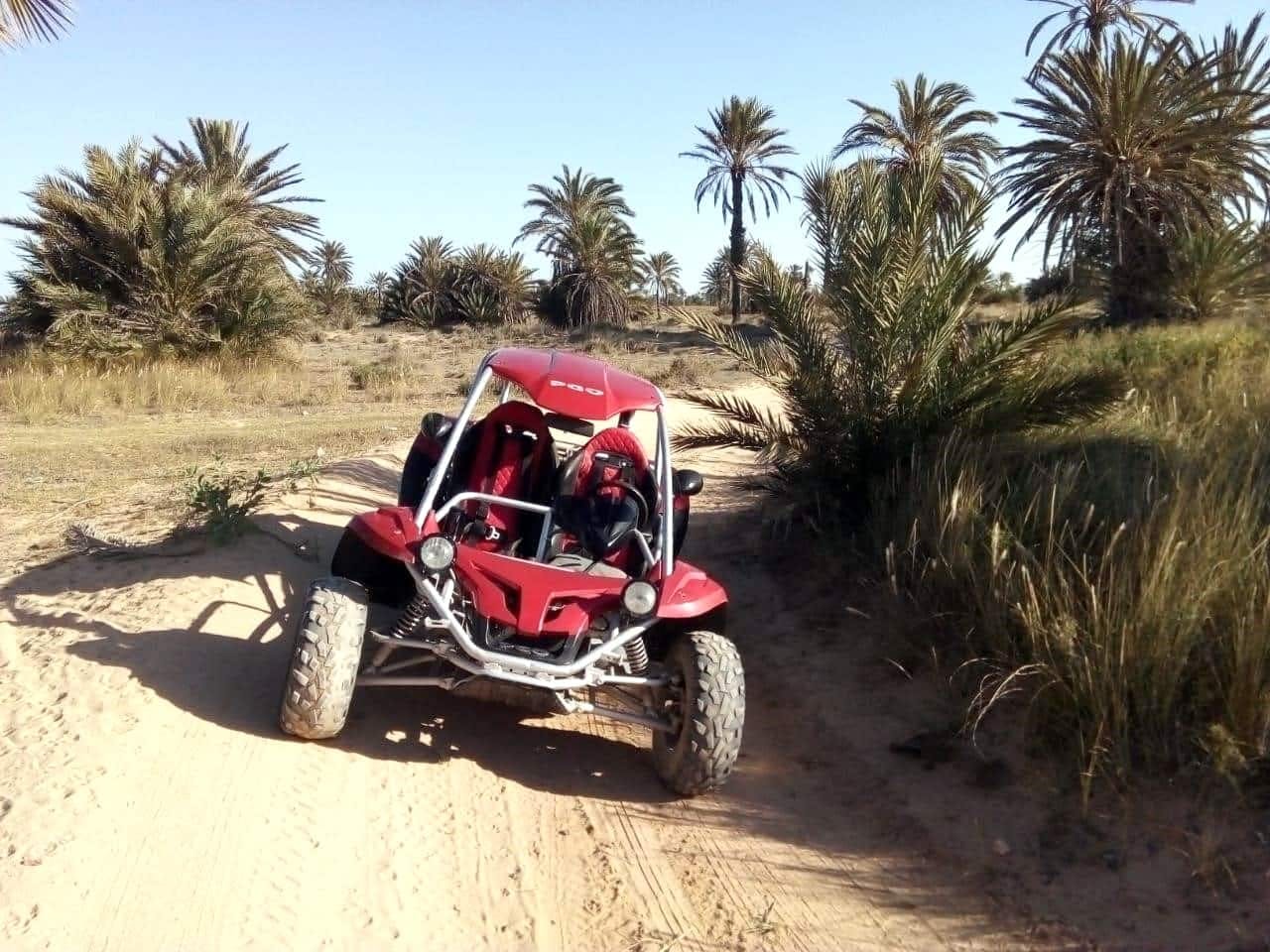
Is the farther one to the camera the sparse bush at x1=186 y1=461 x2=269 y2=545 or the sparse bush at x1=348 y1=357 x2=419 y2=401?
the sparse bush at x1=348 y1=357 x2=419 y2=401

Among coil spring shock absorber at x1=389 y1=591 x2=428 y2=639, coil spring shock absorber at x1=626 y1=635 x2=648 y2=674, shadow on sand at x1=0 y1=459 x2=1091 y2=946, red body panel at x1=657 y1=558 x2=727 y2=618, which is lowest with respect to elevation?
shadow on sand at x1=0 y1=459 x2=1091 y2=946

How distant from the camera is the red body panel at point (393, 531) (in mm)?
4898

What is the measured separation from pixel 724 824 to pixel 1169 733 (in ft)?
6.41

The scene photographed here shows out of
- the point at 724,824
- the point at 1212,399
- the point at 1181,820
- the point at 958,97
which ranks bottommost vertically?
the point at 724,824

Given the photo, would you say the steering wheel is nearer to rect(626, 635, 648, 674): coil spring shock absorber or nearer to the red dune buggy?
the red dune buggy

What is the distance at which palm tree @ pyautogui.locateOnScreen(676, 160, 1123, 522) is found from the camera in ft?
25.4

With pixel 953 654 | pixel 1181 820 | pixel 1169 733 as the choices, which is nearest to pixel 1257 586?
pixel 1169 733

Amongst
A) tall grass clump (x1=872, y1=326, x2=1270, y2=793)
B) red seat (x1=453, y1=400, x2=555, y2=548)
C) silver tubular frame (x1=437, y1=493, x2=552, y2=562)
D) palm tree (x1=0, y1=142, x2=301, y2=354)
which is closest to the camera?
tall grass clump (x1=872, y1=326, x2=1270, y2=793)

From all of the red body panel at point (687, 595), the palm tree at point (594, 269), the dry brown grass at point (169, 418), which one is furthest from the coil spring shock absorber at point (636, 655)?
the palm tree at point (594, 269)

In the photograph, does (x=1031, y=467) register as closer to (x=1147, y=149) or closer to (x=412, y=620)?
(x=412, y=620)

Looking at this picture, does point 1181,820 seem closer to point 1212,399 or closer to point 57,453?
point 1212,399

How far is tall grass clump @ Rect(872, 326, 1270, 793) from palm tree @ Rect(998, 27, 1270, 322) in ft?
36.4

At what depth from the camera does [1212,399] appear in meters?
8.43

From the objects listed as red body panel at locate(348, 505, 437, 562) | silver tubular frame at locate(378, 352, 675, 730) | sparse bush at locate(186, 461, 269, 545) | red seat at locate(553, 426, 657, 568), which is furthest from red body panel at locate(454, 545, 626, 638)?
sparse bush at locate(186, 461, 269, 545)
